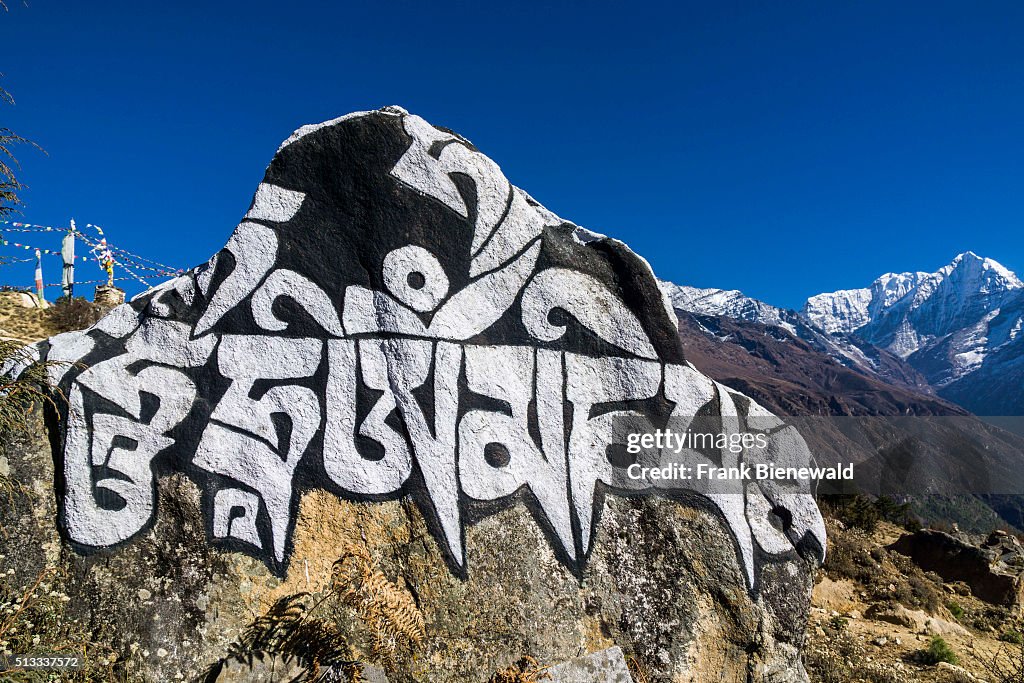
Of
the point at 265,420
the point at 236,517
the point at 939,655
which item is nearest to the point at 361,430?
the point at 265,420

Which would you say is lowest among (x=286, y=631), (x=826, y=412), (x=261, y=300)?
(x=286, y=631)

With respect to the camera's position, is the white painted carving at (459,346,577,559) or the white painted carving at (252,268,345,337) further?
the white painted carving at (252,268,345,337)

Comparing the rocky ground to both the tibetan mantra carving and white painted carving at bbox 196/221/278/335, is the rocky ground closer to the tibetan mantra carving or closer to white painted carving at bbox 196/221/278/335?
the tibetan mantra carving

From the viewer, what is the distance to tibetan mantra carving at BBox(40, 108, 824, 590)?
4.88 meters

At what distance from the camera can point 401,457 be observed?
504 cm

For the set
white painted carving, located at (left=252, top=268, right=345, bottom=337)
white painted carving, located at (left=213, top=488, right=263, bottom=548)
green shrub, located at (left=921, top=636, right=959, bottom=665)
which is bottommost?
green shrub, located at (left=921, top=636, right=959, bottom=665)

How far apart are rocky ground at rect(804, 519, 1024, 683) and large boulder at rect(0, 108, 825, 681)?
1.79m

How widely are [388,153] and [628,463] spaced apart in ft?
12.0

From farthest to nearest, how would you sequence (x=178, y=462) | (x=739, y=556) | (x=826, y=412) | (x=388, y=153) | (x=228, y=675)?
1. (x=826, y=412)
2. (x=388, y=153)
3. (x=739, y=556)
4. (x=178, y=462)
5. (x=228, y=675)

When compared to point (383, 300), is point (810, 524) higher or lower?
lower

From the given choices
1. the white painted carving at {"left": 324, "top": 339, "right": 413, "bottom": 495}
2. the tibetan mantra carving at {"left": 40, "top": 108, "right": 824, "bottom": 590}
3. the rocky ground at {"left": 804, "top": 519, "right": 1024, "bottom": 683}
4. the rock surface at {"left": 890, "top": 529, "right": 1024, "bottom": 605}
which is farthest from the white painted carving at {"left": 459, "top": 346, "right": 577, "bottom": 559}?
the rock surface at {"left": 890, "top": 529, "right": 1024, "bottom": 605}

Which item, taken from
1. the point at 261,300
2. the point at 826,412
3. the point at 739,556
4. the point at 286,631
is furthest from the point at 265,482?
the point at 826,412

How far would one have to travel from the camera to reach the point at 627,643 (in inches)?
194

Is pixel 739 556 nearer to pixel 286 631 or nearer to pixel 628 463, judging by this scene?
pixel 628 463
